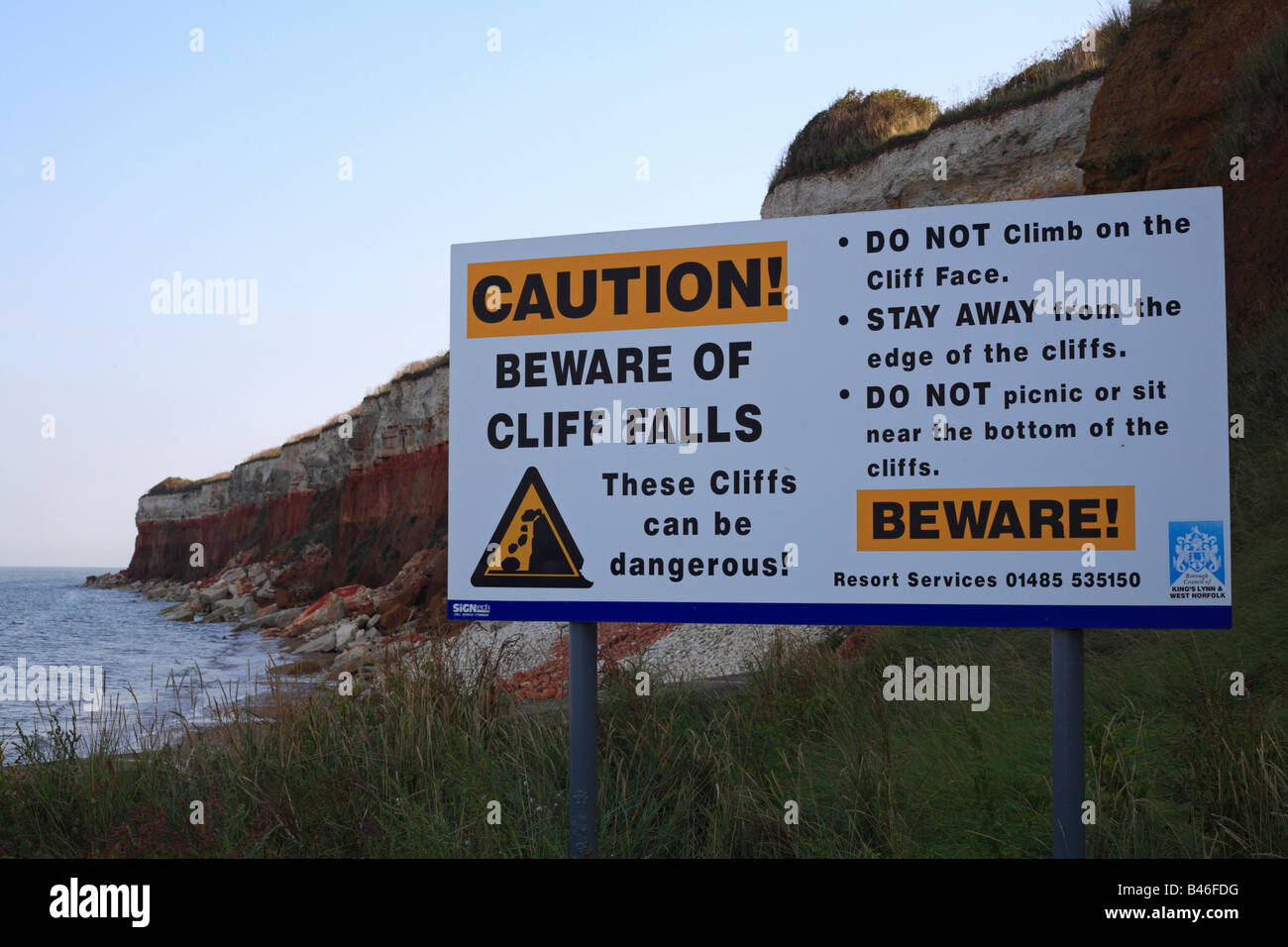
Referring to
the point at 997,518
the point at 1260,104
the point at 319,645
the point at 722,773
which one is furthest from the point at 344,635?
the point at 997,518

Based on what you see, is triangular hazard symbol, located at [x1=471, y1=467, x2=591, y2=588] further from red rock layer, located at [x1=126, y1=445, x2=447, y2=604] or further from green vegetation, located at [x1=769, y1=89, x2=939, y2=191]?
red rock layer, located at [x1=126, y1=445, x2=447, y2=604]

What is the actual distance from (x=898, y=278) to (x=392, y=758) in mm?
3679

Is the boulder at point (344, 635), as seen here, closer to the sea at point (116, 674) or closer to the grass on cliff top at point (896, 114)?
the sea at point (116, 674)

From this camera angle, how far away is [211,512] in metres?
74.9

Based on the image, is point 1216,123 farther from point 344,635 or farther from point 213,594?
point 213,594

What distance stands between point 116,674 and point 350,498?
25278 mm

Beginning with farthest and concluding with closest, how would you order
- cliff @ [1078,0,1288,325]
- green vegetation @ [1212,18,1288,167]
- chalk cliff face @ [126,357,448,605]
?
chalk cliff face @ [126,357,448,605] < green vegetation @ [1212,18,1288,167] < cliff @ [1078,0,1288,325]

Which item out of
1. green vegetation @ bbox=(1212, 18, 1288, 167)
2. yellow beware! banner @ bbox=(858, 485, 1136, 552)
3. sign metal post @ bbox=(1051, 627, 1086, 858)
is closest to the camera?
sign metal post @ bbox=(1051, 627, 1086, 858)

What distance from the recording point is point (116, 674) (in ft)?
68.3

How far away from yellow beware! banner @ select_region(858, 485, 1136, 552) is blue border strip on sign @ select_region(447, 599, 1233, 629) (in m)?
0.26


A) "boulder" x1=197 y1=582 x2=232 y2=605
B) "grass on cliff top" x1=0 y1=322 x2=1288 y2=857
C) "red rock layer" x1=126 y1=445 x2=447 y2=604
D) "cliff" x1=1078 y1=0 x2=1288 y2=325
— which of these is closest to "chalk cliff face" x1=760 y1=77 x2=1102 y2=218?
"cliff" x1=1078 y1=0 x2=1288 y2=325

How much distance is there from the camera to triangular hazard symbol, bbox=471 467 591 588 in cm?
400

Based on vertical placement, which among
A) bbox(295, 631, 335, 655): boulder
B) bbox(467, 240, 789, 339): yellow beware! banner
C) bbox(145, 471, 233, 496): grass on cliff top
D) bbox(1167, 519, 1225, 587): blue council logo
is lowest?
bbox(295, 631, 335, 655): boulder
